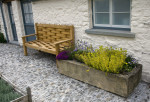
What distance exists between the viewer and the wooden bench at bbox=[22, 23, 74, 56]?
510cm

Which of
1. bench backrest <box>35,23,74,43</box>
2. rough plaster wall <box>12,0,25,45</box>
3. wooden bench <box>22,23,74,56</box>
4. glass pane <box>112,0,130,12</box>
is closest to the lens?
glass pane <box>112,0,130,12</box>

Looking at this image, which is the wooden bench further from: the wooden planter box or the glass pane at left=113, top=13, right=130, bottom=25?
the glass pane at left=113, top=13, right=130, bottom=25

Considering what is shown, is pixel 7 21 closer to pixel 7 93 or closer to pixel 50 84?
pixel 50 84

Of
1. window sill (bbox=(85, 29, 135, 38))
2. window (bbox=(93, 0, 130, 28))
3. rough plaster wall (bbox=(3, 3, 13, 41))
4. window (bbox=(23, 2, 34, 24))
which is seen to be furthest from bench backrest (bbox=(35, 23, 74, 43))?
rough plaster wall (bbox=(3, 3, 13, 41))

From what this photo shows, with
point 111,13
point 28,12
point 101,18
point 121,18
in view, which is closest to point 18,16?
point 28,12

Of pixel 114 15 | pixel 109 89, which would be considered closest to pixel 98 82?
pixel 109 89

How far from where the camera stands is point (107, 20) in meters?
4.52

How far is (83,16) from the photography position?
4.84 meters

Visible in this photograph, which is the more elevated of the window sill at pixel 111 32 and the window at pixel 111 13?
the window at pixel 111 13

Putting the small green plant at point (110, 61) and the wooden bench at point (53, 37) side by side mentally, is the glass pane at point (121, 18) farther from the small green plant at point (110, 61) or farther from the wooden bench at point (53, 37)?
the wooden bench at point (53, 37)

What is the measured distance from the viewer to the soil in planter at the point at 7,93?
3006 millimetres

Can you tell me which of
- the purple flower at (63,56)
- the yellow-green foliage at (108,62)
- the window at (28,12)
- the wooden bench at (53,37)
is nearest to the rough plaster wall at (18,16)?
the window at (28,12)

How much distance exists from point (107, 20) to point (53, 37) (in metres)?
2.24

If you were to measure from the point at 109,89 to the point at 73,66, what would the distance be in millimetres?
1117
